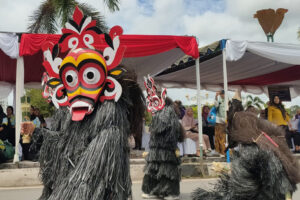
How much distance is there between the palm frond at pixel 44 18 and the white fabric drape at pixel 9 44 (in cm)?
648

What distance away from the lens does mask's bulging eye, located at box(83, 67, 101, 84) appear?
2.49m

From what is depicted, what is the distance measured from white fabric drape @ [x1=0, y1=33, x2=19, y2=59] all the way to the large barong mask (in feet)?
14.7

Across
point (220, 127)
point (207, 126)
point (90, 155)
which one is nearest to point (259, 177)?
point (90, 155)

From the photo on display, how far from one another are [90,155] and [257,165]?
127 cm

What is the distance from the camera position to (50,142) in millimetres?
2529

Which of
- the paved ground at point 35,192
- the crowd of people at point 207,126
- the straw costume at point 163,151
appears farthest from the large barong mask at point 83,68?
the crowd of people at point 207,126

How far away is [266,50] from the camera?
8.02 metres

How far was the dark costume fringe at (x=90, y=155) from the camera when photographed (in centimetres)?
216

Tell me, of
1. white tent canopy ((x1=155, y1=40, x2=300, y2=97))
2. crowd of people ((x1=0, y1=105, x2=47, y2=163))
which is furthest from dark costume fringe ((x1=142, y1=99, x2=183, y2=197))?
white tent canopy ((x1=155, y1=40, x2=300, y2=97))

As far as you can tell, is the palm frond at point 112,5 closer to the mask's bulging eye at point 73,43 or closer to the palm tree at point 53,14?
the palm tree at point 53,14

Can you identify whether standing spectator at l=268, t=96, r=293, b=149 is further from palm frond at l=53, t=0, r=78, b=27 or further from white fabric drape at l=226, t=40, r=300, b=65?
palm frond at l=53, t=0, r=78, b=27

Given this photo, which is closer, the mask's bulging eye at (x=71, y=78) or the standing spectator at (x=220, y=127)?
the mask's bulging eye at (x=71, y=78)

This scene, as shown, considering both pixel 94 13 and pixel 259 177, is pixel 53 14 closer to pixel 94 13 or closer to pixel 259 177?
pixel 94 13

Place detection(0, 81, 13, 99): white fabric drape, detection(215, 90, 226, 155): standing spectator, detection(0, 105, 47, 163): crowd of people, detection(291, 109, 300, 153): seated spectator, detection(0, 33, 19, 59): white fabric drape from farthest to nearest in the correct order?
detection(0, 81, 13, 99): white fabric drape
detection(291, 109, 300, 153): seated spectator
detection(215, 90, 226, 155): standing spectator
detection(0, 105, 47, 163): crowd of people
detection(0, 33, 19, 59): white fabric drape
